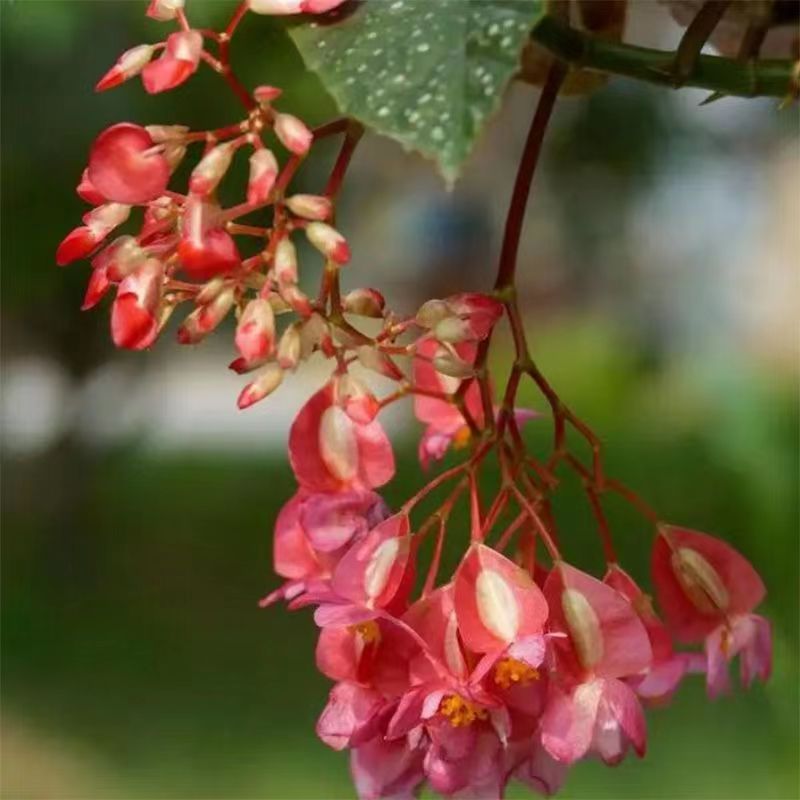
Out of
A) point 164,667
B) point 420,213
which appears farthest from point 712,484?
point 164,667

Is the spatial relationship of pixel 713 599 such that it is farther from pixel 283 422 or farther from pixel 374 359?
pixel 283 422

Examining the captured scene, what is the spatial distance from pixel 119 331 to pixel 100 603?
1.71m

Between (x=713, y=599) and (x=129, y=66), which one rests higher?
(x=129, y=66)

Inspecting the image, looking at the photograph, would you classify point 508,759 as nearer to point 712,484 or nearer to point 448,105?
point 448,105

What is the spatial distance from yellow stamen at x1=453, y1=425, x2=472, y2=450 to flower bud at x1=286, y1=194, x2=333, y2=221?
0.34 ft

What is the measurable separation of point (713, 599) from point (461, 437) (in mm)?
69

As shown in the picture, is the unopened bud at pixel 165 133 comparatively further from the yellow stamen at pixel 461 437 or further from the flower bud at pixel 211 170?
the yellow stamen at pixel 461 437

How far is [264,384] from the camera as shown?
208 mm

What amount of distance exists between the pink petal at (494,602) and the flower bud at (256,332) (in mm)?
66

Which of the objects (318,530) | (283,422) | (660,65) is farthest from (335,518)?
(283,422)

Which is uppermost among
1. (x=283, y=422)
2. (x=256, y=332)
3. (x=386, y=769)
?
(x=256, y=332)

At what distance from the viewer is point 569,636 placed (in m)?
0.24

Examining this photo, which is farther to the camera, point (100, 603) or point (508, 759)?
point (100, 603)

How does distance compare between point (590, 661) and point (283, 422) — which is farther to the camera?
point (283, 422)
